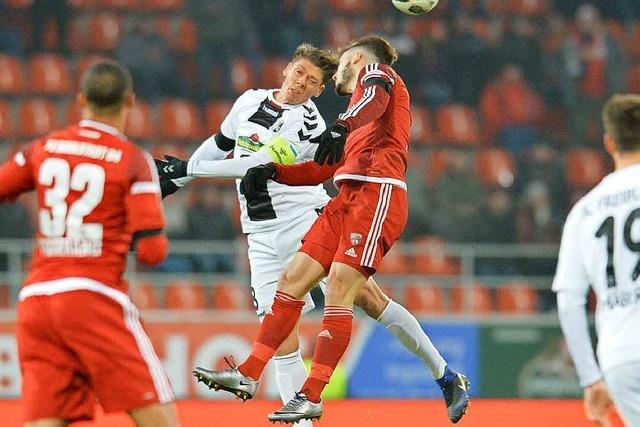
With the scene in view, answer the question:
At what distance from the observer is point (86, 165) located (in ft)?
14.0

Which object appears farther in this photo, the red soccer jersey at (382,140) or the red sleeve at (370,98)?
the red soccer jersey at (382,140)

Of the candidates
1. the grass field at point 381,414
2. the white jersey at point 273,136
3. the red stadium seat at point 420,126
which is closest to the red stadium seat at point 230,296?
the grass field at point 381,414

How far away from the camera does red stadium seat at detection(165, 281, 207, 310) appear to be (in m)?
11.9

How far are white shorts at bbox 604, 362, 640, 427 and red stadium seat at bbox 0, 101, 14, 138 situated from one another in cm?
1005

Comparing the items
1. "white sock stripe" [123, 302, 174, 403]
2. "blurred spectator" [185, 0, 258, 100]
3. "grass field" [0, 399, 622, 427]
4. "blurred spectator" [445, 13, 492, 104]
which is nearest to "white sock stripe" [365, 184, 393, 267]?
"white sock stripe" [123, 302, 174, 403]

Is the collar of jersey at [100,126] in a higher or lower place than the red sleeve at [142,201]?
higher

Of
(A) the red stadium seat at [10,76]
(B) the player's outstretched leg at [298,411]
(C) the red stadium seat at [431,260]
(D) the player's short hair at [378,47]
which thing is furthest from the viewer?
(A) the red stadium seat at [10,76]

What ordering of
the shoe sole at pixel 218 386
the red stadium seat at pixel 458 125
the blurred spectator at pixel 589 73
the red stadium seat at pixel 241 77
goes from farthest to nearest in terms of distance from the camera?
1. the blurred spectator at pixel 589 73
2. the red stadium seat at pixel 458 125
3. the red stadium seat at pixel 241 77
4. the shoe sole at pixel 218 386

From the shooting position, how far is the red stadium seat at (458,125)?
14367 mm

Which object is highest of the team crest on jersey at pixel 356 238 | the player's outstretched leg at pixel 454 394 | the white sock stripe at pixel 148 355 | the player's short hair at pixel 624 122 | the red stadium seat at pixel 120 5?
the red stadium seat at pixel 120 5

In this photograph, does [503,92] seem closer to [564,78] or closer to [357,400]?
[564,78]

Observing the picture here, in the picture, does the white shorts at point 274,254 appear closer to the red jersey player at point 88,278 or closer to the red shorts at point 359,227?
the red shorts at point 359,227

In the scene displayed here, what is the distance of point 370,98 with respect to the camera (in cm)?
586

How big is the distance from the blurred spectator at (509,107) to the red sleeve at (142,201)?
1040 cm
